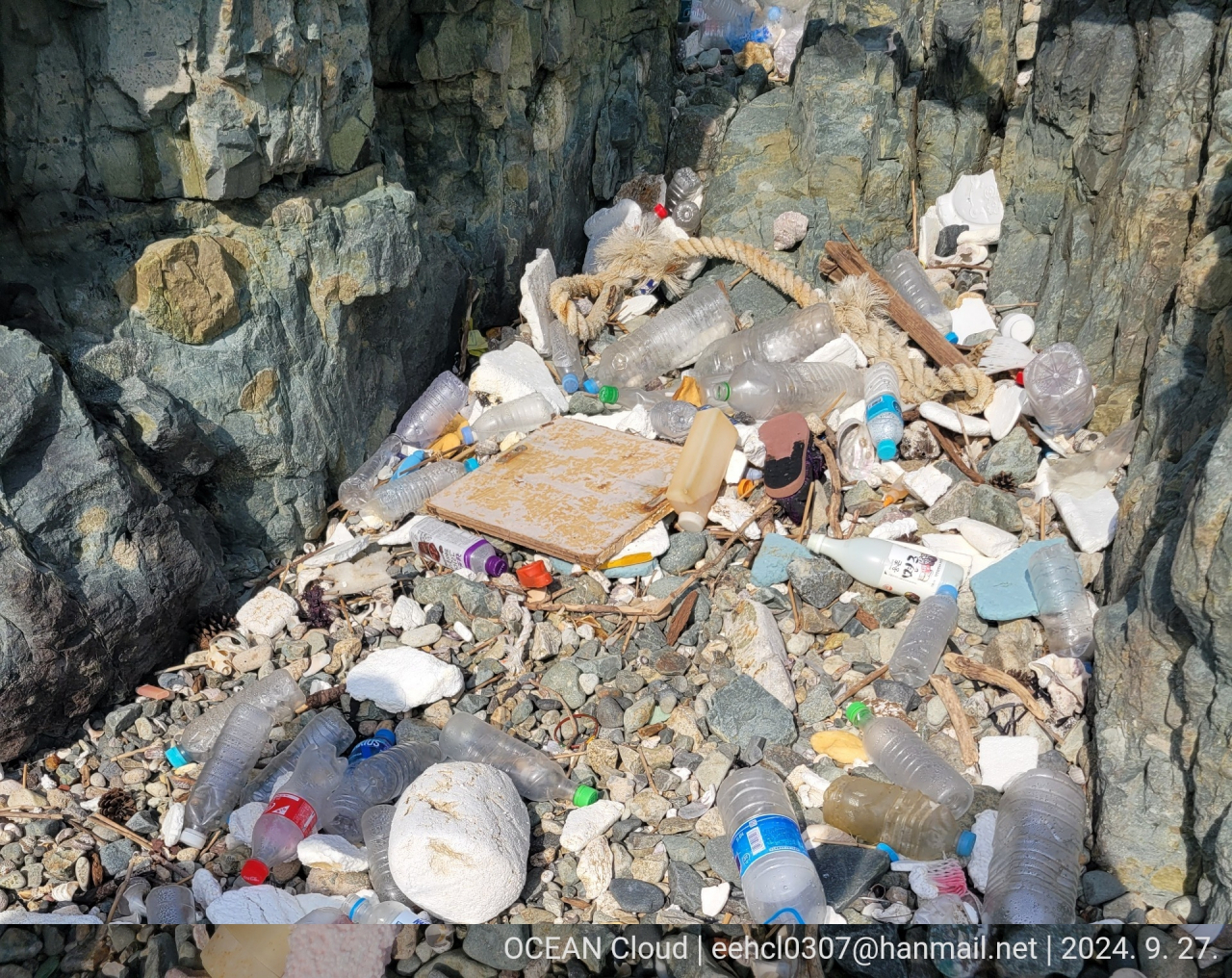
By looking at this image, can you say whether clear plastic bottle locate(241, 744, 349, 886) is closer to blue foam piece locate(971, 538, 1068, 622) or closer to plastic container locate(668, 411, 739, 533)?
plastic container locate(668, 411, 739, 533)

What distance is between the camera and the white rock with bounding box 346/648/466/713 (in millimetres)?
3053

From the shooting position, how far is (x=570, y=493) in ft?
12.6

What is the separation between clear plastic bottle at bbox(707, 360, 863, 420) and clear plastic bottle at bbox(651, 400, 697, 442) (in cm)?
19

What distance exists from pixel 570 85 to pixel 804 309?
194 cm

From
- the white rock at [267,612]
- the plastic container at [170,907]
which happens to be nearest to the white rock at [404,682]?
the white rock at [267,612]

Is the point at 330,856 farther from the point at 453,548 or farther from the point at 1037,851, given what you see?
the point at 1037,851

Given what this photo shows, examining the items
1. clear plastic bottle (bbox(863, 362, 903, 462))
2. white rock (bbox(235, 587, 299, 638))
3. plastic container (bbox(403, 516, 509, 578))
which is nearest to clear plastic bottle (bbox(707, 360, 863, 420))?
clear plastic bottle (bbox(863, 362, 903, 462))

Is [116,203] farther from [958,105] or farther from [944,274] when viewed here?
[958,105]

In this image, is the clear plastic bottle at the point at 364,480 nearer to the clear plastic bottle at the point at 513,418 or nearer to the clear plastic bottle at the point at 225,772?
the clear plastic bottle at the point at 513,418

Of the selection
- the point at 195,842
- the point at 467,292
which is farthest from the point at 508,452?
the point at 195,842

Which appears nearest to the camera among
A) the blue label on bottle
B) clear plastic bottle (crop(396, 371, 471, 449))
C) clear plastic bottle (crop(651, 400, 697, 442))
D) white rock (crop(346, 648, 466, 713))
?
the blue label on bottle

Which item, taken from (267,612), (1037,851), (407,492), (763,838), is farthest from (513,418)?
(1037,851)

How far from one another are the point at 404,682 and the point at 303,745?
0.36 m

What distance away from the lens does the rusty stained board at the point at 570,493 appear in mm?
3609
